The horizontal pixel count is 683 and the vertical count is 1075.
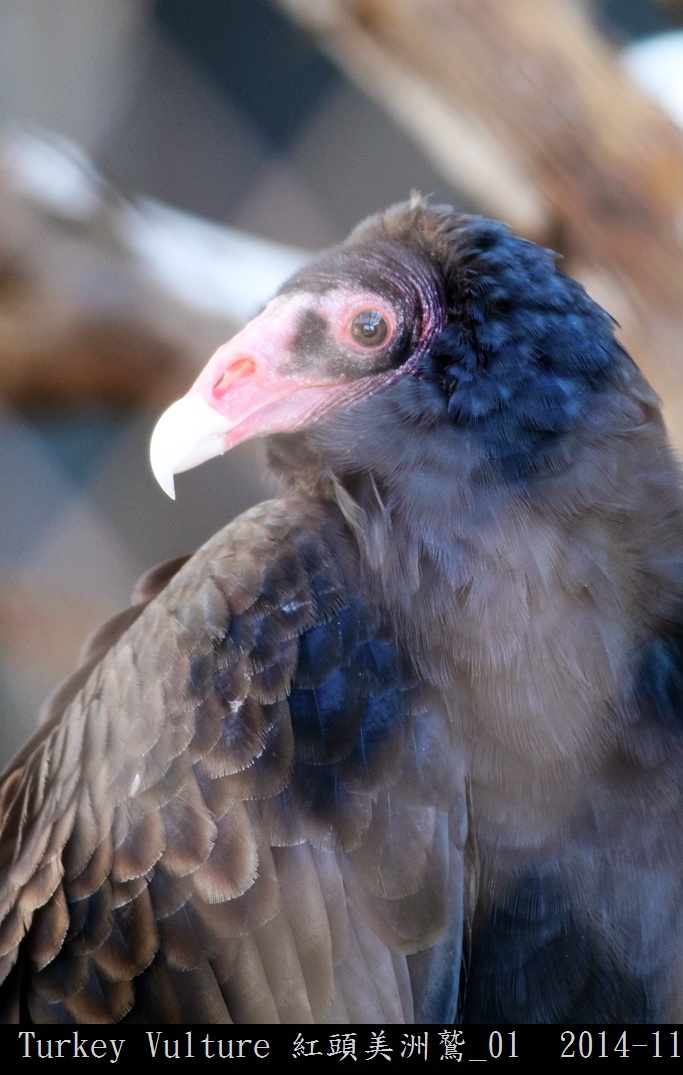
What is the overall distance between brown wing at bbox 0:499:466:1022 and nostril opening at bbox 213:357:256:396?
0.90 ft

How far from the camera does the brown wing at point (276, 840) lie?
125 cm

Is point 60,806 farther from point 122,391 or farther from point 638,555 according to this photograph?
point 122,391

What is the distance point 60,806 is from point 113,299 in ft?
5.13

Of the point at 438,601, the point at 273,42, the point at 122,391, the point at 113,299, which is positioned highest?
the point at 273,42

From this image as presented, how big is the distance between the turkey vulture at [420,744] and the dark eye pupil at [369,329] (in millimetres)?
99

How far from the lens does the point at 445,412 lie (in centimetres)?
131

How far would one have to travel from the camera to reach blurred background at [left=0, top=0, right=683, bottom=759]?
6.37ft

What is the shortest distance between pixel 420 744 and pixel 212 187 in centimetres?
270

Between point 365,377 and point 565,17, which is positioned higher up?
point 565,17

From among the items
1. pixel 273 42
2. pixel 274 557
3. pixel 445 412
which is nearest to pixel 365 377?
pixel 445 412

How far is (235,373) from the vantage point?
142cm
